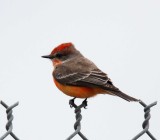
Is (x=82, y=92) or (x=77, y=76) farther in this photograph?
(x=77, y=76)

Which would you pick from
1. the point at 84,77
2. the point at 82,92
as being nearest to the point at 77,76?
the point at 84,77

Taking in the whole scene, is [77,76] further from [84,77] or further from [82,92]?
[82,92]

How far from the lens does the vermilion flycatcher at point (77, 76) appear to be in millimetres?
5211

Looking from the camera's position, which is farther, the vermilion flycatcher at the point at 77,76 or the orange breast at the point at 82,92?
the orange breast at the point at 82,92

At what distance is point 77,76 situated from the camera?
18.1 ft

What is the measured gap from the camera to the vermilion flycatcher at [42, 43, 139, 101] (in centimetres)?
521

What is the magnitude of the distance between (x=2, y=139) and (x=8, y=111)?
32 cm

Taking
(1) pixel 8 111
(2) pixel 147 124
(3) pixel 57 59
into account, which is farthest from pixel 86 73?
(1) pixel 8 111

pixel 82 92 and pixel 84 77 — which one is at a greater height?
pixel 84 77

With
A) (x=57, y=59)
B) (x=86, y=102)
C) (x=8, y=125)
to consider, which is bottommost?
(x=86, y=102)

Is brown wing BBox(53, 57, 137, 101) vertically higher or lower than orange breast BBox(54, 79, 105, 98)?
higher

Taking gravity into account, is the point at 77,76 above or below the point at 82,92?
above

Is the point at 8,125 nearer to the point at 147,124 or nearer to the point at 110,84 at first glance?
the point at 147,124

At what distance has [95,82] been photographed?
17.2 ft
